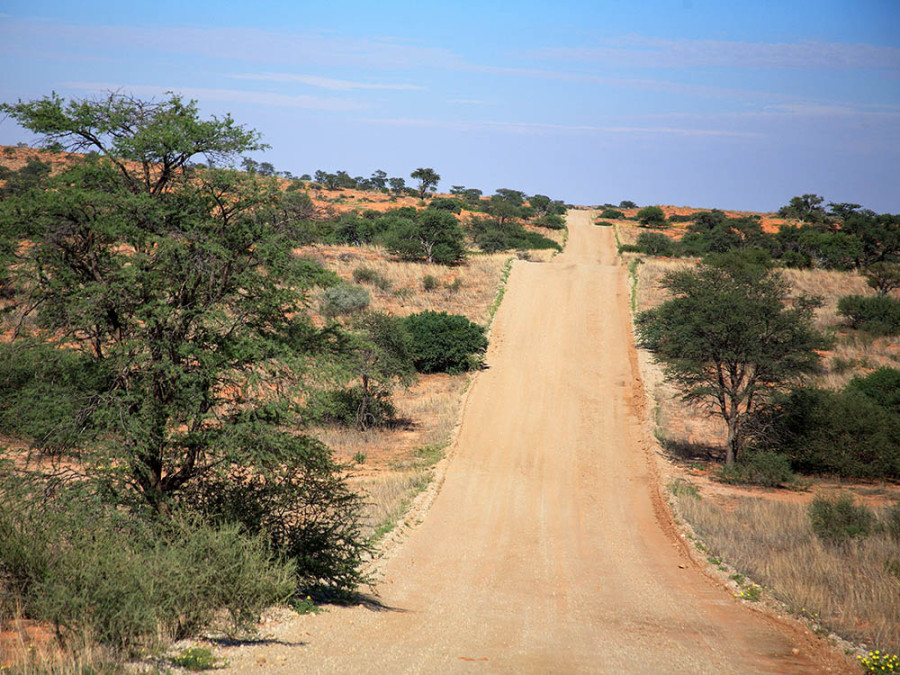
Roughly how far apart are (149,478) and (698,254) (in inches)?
2021

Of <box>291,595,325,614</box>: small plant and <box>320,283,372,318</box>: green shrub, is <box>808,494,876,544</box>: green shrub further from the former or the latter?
<box>320,283,372,318</box>: green shrub

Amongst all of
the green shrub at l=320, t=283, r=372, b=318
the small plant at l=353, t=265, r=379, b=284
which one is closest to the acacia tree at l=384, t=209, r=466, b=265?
the small plant at l=353, t=265, r=379, b=284

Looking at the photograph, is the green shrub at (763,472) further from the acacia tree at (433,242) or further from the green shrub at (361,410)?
the acacia tree at (433,242)

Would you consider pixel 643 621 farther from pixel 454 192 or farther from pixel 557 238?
pixel 454 192

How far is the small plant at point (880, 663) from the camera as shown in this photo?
707 cm

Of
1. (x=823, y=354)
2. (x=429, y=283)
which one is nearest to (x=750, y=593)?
(x=823, y=354)

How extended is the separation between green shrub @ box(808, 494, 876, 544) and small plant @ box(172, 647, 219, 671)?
37.4 ft

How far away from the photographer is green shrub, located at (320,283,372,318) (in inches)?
1206

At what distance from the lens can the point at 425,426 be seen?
72.3 ft

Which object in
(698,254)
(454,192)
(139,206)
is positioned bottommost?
(139,206)

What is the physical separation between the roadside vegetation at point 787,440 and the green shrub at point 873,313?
0.23ft

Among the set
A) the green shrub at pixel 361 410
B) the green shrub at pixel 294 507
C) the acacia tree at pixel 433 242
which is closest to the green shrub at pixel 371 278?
the acacia tree at pixel 433 242

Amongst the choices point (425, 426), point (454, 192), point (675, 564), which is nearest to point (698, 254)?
point (425, 426)

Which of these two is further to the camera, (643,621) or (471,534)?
(471,534)
